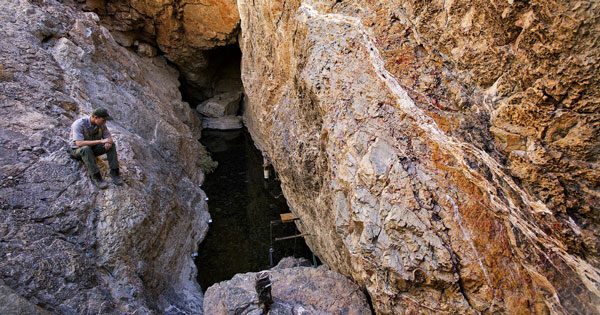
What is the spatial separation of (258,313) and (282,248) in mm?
3750

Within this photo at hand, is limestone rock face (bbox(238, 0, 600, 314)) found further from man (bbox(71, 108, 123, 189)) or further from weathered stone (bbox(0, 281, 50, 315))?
weathered stone (bbox(0, 281, 50, 315))

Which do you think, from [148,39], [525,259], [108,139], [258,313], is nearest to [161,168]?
[108,139]

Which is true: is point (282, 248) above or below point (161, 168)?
below

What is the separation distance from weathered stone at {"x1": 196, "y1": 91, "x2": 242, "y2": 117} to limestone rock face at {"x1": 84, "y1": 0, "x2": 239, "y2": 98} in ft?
7.40

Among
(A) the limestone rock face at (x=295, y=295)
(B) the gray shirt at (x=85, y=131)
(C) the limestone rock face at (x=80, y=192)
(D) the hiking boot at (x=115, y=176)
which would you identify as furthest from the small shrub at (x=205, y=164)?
(A) the limestone rock face at (x=295, y=295)

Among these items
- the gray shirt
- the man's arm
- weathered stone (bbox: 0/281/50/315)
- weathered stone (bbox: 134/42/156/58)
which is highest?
weathered stone (bbox: 134/42/156/58)

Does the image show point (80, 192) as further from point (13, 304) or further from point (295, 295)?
point (295, 295)

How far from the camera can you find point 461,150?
5273 millimetres

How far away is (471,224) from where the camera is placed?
5.11 m

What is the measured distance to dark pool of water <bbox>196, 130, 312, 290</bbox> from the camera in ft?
31.5

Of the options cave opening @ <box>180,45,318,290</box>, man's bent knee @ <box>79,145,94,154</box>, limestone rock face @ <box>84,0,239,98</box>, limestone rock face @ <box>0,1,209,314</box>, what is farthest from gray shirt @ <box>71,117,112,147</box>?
limestone rock face @ <box>84,0,239,98</box>

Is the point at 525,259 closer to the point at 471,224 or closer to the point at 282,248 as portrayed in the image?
the point at 471,224

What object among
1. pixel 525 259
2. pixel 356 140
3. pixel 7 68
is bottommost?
pixel 525 259

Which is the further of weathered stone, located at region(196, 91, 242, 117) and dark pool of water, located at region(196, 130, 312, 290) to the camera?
weathered stone, located at region(196, 91, 242, 117)
